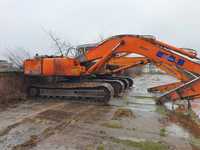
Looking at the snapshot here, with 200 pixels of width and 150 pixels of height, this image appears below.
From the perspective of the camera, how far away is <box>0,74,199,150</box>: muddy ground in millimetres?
4312

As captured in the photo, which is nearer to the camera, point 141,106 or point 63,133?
point 63,133

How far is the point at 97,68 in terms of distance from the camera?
931 centimetres

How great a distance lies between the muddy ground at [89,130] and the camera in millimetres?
4312

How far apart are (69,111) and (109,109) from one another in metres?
1.26

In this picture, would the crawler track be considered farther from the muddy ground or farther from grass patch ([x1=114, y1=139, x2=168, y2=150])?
grass patch ([x1=114, y1=139, x2=168, y2=150])

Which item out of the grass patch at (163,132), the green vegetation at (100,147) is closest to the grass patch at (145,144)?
the green vegetation at (100,147)


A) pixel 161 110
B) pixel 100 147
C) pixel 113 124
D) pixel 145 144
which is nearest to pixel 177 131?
pixel 145 144

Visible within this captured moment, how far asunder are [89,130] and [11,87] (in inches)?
201

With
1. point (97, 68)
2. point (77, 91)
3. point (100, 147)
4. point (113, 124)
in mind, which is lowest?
point (100, 147)

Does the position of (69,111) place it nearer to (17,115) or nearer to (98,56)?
(17,115)

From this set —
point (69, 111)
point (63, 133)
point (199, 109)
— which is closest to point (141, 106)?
point (199, 109)

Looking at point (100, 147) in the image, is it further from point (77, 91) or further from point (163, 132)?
point (77, 91)

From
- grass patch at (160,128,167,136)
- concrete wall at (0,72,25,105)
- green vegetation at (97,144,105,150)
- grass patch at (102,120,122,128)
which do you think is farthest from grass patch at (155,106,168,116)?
concrete wall at (0,72,25,105)

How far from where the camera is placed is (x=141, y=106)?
8336 millimetres
